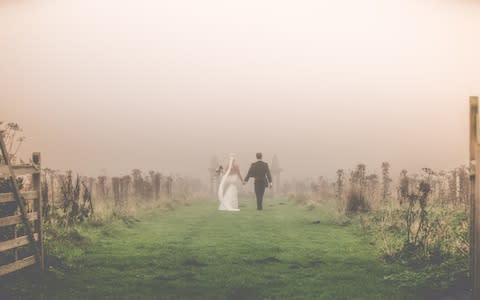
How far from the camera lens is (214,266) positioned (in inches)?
251

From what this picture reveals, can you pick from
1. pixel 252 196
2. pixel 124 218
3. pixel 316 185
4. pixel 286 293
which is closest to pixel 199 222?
pixel 124 218

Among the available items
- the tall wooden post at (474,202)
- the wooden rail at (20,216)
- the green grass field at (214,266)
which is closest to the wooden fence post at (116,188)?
the green grass field at (214,266)

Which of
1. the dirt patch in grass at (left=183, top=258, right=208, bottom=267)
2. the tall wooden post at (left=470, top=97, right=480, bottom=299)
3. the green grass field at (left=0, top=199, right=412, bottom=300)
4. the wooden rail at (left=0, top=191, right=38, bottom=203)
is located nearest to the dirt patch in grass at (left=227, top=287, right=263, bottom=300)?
the green grass field at (left=0, top=199, right=412, bottom=300)

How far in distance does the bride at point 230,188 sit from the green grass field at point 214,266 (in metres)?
4.46

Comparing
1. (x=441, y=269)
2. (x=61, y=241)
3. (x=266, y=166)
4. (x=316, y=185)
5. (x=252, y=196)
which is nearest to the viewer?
(x=441, y=269)

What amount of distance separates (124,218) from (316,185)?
8.39m

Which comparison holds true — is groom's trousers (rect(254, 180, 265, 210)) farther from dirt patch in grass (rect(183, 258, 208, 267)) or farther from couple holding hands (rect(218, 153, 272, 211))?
dirt patch in grass (rect(183, 258, 208, 267))

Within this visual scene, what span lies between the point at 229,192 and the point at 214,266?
27.0 feet

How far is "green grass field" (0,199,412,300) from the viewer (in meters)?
5.24

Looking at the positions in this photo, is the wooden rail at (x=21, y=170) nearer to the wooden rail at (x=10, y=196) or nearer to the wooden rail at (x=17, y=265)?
→ the wooden rail at (x=10, y=196)

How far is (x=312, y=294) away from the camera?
5.16m

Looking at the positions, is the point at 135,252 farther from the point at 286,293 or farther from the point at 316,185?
the point at 316,185

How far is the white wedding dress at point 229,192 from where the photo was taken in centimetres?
1434

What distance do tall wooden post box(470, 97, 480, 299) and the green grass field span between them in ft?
3.05
